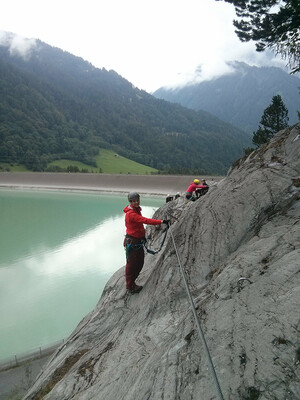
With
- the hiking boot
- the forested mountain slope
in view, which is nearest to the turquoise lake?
the hiking boot

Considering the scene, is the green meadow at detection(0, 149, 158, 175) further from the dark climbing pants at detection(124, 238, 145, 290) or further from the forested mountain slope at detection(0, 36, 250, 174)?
the dark climbing pants at detection(124, 238, 145, 290)

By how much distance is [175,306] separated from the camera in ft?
12.8

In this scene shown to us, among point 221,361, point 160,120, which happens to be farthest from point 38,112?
point 221,361

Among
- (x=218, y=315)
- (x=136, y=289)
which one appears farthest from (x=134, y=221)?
(x=218, y=315)

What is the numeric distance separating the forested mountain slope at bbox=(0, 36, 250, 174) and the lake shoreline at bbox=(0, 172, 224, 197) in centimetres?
2827

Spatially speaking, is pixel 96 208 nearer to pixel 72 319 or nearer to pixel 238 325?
pixel 72 319

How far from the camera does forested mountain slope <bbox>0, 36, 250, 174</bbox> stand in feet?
328

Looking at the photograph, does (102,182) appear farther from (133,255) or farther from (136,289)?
(133,255)

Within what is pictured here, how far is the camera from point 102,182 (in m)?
50.2

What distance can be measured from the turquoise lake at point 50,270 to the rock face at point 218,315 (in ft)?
13.9

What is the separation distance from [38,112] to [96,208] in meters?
99.8

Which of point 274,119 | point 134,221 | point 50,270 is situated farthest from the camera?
point 274,119

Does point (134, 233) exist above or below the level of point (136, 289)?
above

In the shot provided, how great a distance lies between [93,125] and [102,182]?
91.8m
